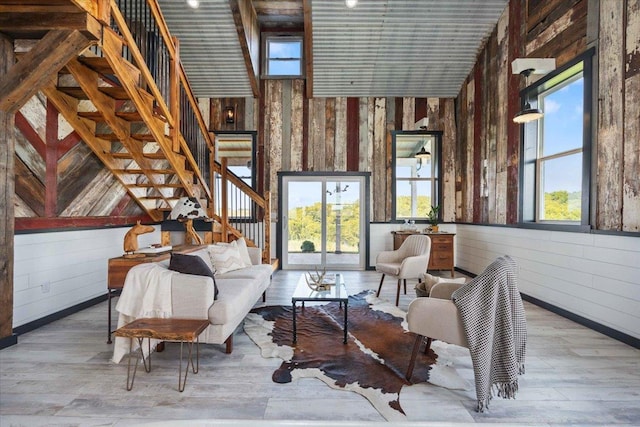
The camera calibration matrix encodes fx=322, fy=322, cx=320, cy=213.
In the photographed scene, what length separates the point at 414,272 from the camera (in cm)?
432

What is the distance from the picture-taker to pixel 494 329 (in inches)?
79.1

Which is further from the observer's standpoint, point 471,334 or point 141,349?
point 141,349

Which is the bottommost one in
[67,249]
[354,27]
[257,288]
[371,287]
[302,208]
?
[371,287]

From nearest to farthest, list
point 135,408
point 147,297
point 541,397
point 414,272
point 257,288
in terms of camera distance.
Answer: point 135,408 → point 541,397 → point 147,297 → point 257,288 → point 414,272

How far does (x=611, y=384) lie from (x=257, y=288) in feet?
10.0

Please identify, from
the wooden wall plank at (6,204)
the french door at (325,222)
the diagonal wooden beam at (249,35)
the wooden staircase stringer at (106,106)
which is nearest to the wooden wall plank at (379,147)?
the french door at (325,222)

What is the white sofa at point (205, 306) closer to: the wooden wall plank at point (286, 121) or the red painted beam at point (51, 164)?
the red painted beam at point (51, 164)

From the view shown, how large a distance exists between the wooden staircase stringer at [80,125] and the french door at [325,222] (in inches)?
124

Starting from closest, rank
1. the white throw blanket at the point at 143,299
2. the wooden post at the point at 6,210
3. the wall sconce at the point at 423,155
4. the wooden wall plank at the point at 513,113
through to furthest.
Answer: the white throw blanket at the point at 143,299 → the wooden post at the point at 6,210 → the wooden wall plank at the point at 513,113 → the wall sconce at the point at 423,155

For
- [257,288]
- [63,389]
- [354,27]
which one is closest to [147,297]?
[63,389]

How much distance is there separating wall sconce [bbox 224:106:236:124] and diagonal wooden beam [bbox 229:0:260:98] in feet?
1.83

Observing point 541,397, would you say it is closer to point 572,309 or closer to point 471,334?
point 471,334

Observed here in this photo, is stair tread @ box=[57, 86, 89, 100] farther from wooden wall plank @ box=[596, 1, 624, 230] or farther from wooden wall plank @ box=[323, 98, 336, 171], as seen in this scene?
wooden wall plank @ box=[596, 1, 624, 230]

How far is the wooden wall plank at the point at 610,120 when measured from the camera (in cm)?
312
